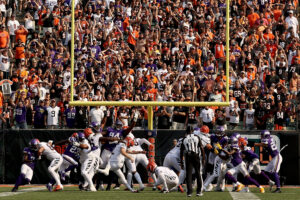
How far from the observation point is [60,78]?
2256cm

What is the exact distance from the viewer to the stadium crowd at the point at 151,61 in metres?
19.6

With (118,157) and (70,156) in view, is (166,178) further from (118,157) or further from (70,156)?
(70,156)

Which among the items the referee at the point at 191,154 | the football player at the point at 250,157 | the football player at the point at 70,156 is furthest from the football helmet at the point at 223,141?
the football player at the point at 70,156

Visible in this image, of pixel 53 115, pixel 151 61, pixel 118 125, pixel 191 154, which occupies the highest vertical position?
pixel 151 61

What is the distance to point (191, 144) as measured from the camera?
16172 millimetres

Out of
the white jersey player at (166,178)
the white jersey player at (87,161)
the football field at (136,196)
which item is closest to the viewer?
the football field at (136,196)

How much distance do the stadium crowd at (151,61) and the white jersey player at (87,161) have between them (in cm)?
152

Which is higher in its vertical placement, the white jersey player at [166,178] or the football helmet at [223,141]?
the football helmet at [223,141]

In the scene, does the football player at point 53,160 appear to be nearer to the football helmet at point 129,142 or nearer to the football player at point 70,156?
the football player at point 70,156

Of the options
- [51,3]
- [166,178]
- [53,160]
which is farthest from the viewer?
[51,3]

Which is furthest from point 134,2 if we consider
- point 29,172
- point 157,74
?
point 29,172

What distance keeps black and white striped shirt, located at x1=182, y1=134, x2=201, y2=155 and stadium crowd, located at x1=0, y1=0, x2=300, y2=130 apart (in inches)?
118

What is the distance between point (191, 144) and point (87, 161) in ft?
10.6

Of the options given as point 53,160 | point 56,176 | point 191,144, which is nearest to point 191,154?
point 191,144
